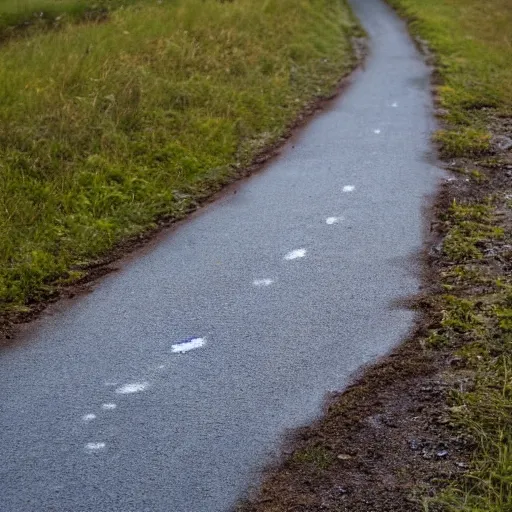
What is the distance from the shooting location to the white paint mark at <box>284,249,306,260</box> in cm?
832

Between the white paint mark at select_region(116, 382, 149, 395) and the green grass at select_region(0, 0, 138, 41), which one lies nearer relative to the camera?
the white paint mark at select_region(116, 382, 149, 395)

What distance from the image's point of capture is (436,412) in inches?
218

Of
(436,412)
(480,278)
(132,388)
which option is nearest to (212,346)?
(132,388)

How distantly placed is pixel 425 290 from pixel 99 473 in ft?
12.0

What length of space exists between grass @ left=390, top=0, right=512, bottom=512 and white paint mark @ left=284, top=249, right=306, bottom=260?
1409 millimetres

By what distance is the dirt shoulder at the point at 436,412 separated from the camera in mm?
4727

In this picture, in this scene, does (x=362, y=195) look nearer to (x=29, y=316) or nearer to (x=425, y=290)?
(x=425, y=290)

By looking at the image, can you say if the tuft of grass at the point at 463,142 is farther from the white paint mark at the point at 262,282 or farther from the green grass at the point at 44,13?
the green grass at the point at 44,13

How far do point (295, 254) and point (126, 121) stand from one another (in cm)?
416

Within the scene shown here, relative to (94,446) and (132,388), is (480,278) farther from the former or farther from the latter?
(94,446)

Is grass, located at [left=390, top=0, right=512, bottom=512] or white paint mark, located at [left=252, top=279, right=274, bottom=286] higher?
white paint mark, located at [left=252, top=279, right=274, bottom=286]

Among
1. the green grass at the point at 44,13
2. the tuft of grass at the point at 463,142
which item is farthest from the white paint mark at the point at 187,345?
the green grass at the point at 44,13

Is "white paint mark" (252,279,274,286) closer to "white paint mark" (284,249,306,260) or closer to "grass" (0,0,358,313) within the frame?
"white paint mark" (284,249,306,260)

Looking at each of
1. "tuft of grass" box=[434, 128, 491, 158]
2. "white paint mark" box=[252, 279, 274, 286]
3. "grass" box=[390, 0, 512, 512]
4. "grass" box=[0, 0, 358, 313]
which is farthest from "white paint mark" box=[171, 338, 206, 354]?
"tuft of grass" box=[434, 128, 491, 158]
